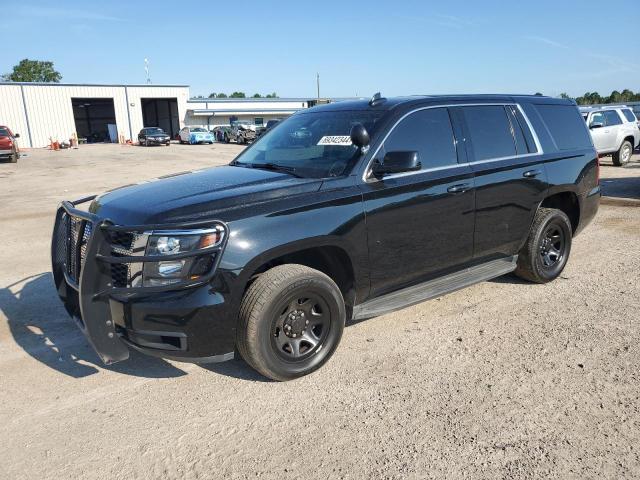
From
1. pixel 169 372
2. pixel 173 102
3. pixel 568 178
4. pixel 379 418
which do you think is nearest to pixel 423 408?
pixel 379 418

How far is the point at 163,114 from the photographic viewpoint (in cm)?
5738

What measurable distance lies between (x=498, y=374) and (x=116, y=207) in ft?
9.47

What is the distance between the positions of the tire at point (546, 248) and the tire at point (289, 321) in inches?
96.3

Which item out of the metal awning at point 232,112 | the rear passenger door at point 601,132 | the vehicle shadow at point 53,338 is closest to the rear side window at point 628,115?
the rear passenger door at point 601,132

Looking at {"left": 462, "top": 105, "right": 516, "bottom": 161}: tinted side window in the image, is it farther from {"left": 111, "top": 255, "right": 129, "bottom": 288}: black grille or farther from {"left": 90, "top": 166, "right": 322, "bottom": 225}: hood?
{"left": 111, "top": 255, "right": 129, "bottom": 288}: black grille

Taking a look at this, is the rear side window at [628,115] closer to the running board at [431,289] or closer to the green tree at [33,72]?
the running board at [431,289]

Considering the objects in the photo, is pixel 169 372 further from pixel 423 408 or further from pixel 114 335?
pixel 423 408

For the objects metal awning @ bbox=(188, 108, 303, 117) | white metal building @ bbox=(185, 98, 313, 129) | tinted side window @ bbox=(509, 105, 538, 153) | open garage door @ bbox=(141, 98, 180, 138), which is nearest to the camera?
tinted side window @ bbox=(509, 105, 538, 153)

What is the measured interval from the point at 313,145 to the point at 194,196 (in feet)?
4.00

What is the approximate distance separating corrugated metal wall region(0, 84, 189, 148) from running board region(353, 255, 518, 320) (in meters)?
48.0

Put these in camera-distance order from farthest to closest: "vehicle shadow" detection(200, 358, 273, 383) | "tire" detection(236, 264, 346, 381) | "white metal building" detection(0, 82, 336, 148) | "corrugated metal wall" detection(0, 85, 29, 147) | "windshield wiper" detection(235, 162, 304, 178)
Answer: "white metal building" detection(0, 82, 336, 148), "corrugated metal wall" detection(0, 85, 29, 147), "windshield wiper" detection(235, 162, 304, 178), "vehicle shadow" detection(200, 358, 273, 383), "tire" detection(236, 264, 346, 381)

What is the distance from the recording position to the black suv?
10.1ft

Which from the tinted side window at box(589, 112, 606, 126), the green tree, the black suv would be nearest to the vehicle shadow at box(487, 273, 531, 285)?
the black suv

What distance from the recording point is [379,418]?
310cm
